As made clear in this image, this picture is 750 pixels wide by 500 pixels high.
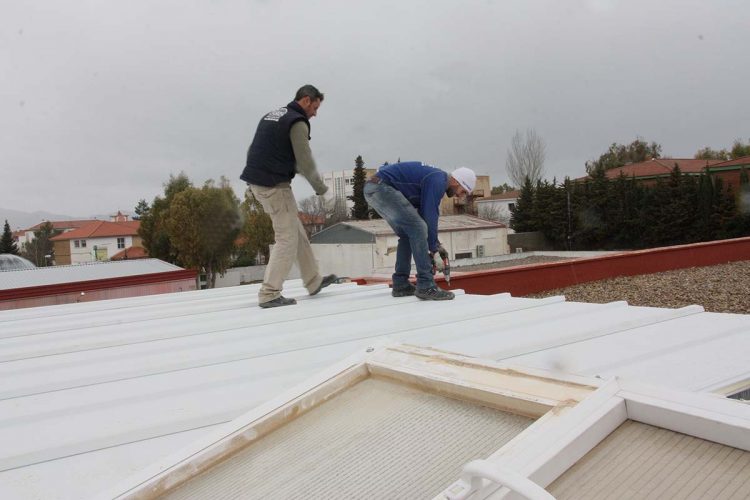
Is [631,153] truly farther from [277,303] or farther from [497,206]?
[277,303]

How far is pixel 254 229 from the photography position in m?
40.8

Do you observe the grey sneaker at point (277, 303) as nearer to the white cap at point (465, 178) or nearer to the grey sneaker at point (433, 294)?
the grey sneaker at point (433, 294)

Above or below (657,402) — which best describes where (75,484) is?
below

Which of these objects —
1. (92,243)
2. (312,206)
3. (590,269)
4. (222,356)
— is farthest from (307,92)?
(92,243)

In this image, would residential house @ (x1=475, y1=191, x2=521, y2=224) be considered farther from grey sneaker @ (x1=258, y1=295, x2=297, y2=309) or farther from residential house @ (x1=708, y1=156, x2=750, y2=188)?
grey sneaker @ (x1=258, y1=295, x2=297, y2=309)

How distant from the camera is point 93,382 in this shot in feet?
7.73

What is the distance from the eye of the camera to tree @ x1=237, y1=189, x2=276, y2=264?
4047 centimetres

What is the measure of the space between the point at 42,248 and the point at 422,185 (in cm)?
7460

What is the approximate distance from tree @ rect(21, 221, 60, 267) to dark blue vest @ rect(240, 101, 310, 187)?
64383 millimetres

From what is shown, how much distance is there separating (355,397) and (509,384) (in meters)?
0.47

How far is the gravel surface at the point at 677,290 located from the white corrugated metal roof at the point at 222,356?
211 inches

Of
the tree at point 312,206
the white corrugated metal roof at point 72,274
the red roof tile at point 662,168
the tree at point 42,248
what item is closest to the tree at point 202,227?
the tree at point 312,206

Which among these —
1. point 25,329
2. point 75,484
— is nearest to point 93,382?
point 75,484

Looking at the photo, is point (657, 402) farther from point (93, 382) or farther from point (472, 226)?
point (472, 226)
